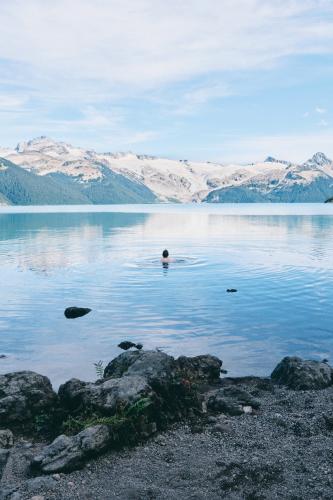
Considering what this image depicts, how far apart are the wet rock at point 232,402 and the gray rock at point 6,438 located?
337 inches

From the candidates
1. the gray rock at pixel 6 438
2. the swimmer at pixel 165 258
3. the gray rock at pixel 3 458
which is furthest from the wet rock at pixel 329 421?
the swimmer at pixel 165 258

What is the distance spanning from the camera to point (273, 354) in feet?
113

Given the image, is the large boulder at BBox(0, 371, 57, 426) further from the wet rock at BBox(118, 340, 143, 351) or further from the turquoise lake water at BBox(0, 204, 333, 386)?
the wet rock at BBox(118, 340, 143, 351)

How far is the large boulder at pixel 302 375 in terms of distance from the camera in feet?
83.1

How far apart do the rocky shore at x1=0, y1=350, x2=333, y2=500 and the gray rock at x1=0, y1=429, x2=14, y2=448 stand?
1.7 inches

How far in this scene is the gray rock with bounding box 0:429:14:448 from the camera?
62.6 feet

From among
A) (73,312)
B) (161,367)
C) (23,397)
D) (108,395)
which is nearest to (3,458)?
(23,397)

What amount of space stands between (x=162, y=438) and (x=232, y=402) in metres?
4.62

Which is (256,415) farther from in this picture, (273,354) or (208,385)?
(273,354)

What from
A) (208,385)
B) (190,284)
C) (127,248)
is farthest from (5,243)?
(208,385)

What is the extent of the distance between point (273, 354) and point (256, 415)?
1358 centimetres

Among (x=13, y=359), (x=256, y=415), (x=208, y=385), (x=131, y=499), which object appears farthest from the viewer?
(x=13, y=359)

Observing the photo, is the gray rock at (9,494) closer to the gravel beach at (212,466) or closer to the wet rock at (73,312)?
the gravel beach at (212,466)

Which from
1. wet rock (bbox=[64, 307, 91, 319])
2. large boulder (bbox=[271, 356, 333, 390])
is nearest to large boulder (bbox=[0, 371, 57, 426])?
large boulder (bbox=[271, 356, 333, 390])
